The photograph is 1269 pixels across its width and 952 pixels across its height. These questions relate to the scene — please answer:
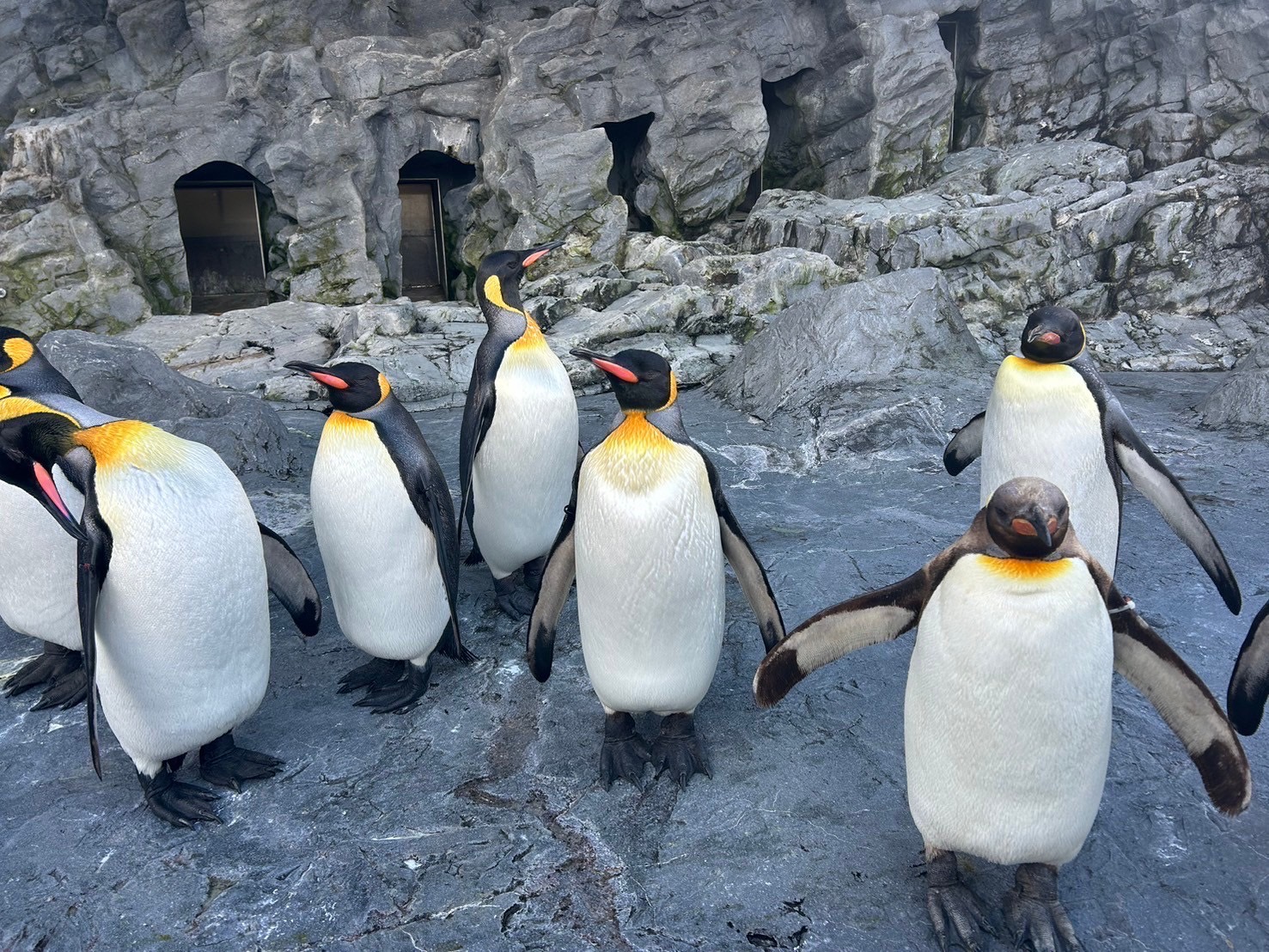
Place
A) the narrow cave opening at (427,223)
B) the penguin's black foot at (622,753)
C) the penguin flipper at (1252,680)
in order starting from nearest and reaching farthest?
the penguin flipper at (1252,680) → the penguin's black foot at (622,753) → the narrow cave opening at (427,223)

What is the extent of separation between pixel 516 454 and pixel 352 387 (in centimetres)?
87

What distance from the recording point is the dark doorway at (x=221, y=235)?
10.4 m

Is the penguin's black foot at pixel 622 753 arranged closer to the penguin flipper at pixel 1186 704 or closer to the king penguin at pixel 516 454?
the king penguin at pixel 516 454

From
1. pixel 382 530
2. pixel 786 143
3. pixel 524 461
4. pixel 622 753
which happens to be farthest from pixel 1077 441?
pixel 786 143

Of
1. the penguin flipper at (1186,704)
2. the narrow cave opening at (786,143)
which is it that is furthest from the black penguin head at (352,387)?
the narrow cave opening at (786,143)

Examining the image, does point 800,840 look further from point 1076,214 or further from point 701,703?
point 1076,214

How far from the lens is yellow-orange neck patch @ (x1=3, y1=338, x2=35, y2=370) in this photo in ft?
10.4

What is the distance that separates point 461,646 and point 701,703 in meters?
0.89

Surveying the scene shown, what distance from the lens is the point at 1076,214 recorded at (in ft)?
29.4

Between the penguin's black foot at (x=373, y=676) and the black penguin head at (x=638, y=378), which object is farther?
the penguin's black foot at (x=373, y=676)

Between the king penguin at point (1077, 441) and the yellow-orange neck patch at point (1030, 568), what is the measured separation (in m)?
1.31

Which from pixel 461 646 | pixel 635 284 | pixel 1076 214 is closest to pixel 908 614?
pixel 461 646

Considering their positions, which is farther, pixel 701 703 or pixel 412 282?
pixel 412 282

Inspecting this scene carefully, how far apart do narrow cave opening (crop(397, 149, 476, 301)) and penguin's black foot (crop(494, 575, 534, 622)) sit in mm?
8107
